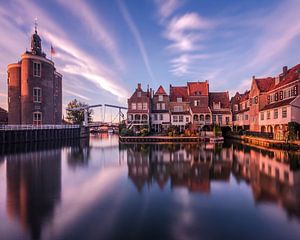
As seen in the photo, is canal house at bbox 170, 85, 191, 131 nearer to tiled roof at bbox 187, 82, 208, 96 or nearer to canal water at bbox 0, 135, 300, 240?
tiled roof at bbox 187, 82, 208, 96

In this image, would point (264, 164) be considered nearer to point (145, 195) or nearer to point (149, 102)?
point (145, 195)

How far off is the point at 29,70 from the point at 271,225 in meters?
42.8

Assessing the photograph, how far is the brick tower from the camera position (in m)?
39.2

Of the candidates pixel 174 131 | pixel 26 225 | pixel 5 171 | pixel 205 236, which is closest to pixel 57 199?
pixel 26 225

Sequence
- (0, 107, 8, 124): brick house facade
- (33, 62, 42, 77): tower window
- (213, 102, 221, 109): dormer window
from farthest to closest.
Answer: (0, 107, 8, 124): brick house facade → (213, 102, 221, 109): dormer window → (33, 62, 42, 77): tower window

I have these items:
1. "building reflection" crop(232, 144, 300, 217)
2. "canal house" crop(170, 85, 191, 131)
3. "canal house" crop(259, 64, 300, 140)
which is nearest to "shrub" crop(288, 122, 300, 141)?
"canal house" crop(259, 64, 300, 140)

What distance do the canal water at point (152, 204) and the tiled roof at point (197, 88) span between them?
32.1 m

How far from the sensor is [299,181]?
1201cm

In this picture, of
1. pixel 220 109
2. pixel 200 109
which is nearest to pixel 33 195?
pixel 200 109

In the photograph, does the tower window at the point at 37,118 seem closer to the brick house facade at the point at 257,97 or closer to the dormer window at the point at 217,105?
the dormer window at the point at 217,105

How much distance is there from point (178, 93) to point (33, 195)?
1599 inches

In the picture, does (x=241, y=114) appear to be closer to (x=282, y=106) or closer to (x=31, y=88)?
(x=282, y=106)

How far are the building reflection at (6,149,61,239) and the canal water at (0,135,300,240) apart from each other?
0.03 metres

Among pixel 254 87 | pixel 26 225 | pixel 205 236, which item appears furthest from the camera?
pixel 254 87
